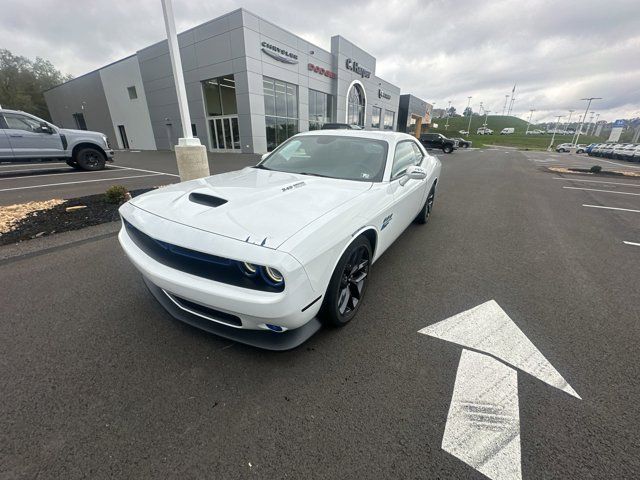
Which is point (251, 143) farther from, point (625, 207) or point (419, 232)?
point (625, 207)

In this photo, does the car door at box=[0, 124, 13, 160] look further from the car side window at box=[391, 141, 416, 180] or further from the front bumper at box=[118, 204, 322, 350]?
the car side window at box=[391, 141, 416, 180]

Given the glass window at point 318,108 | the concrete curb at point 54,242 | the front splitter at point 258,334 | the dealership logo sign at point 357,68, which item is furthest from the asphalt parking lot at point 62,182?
the dealership logo sign at point 357,68

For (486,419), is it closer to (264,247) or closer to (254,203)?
(264,247)

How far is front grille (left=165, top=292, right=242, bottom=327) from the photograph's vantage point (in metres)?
1.76

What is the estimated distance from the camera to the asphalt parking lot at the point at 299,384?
1.40 m

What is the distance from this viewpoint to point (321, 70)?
22781mm

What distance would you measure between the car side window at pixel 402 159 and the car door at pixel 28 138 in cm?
1145

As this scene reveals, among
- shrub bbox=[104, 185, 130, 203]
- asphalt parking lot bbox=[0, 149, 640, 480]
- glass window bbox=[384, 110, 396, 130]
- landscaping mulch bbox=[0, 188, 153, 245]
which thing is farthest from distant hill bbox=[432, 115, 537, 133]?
asphalt parking lot bbox=[0, 149, 640, 480]

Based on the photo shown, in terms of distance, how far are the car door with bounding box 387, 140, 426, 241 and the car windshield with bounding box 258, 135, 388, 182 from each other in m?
0.22

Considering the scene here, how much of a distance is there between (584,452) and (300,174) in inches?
109

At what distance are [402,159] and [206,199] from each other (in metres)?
2.41

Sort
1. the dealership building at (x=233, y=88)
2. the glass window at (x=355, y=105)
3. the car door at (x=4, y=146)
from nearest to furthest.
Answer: the car door at (x=4, y=146)
the dealership building at (x=233, y=88)
the glass window at (x=355, y=105)

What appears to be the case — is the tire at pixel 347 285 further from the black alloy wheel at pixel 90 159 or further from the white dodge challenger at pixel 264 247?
the black alloy wheel at pixel 90 159

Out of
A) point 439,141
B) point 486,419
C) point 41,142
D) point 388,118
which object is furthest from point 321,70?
point 486,419
